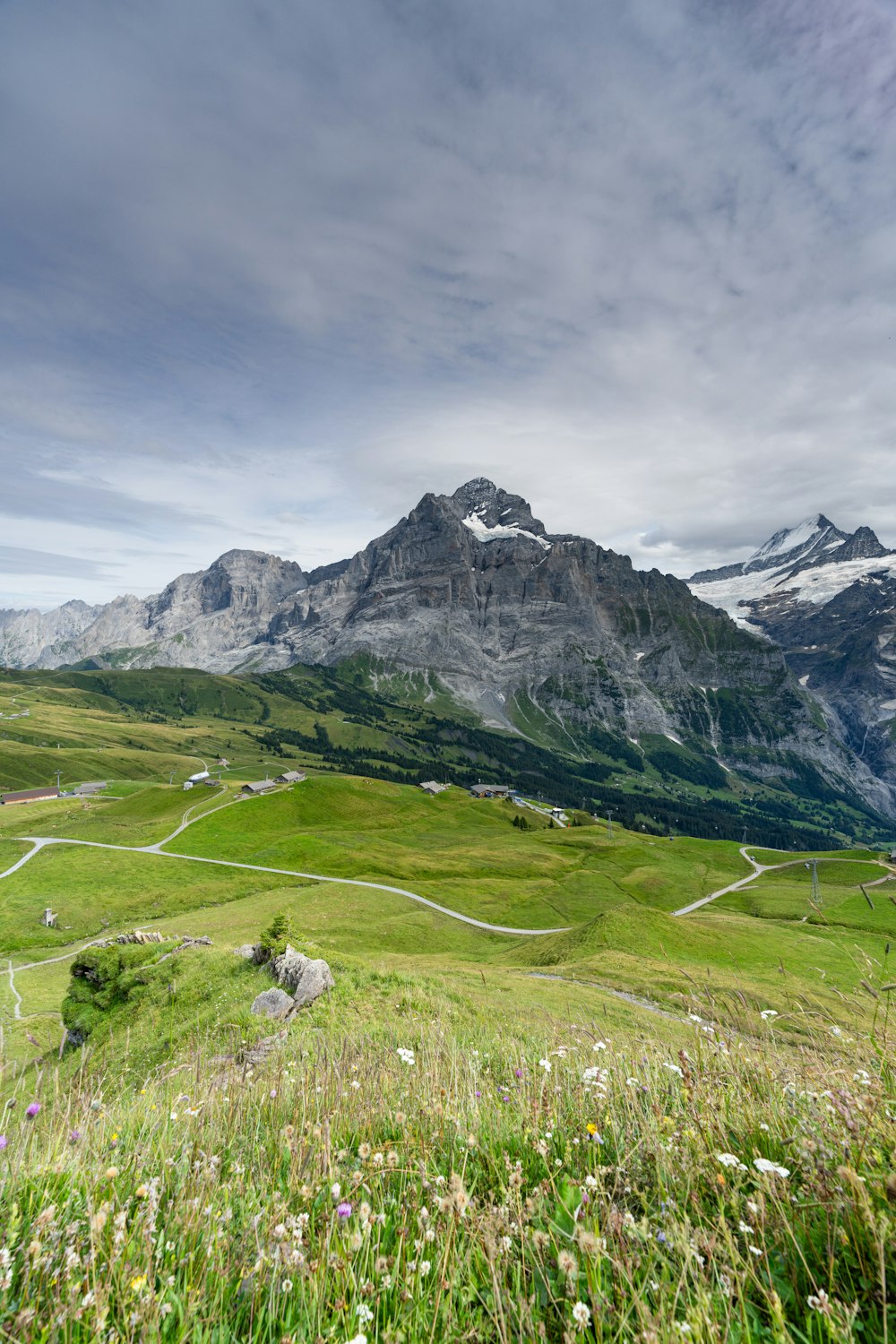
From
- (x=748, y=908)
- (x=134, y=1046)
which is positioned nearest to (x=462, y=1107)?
(x=134, y=1046)

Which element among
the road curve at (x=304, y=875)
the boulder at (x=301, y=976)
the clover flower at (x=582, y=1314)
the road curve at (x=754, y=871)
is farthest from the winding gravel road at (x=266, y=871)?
the clover flower at (x=582, y=1314)

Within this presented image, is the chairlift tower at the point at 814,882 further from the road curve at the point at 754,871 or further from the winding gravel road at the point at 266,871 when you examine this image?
the winding gravel road at the point at 266,871

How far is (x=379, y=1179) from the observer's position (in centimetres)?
405

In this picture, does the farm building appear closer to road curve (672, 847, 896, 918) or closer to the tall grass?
road curve (672, 847, 896, 918)

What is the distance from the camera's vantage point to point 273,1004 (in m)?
19.4

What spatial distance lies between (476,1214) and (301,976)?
20.4 meters

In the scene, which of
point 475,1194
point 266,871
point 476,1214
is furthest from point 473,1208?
point 266,871

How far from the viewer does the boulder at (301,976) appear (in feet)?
65.5

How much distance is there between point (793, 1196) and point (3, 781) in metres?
224

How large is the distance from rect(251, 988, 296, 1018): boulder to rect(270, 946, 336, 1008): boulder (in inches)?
14.4

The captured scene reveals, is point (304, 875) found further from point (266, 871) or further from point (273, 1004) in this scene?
point (273, 1004)

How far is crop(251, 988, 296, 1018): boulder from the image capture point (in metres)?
19.0

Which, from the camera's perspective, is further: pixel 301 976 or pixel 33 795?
pixel 33 795

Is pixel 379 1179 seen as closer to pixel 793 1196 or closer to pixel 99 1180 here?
pixel 99 1180
